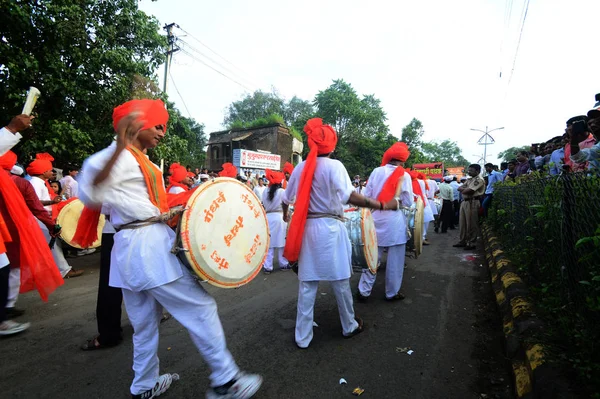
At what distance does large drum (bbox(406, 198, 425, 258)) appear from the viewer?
476 cm

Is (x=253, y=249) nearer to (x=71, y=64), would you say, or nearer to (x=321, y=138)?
(x=321, y=138)

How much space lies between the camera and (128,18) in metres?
9.79

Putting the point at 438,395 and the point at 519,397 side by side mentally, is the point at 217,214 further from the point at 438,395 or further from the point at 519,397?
the point at 519,397

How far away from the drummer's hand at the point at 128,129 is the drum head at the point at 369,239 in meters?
2.56

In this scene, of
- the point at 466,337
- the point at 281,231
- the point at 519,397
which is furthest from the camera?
the point at 281,231

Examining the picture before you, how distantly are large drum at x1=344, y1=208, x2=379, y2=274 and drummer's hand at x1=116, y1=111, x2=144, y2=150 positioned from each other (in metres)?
2.57

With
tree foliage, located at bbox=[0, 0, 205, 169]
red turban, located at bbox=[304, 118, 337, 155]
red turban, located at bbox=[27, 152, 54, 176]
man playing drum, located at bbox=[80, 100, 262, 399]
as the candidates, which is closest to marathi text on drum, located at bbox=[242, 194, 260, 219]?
man playing drum, located at bbox=[80, 100, 262, 399]

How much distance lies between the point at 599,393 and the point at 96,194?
2810mm

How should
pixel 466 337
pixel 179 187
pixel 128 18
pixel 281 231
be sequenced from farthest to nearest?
pixel 128 18
pixel 281 231
pixel 179 187
pixel 466 337

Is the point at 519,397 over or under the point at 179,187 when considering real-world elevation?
under

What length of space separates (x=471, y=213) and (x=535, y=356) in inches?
240

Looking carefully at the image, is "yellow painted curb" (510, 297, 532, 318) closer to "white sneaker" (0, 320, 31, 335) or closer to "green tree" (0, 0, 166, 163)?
"white sneaker" (0, 320, 31, 335)

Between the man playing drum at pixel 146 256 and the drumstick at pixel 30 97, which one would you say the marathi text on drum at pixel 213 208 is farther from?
the drumstick at pixel 30 97

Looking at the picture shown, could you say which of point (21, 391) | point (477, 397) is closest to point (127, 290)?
point (21, 391)
